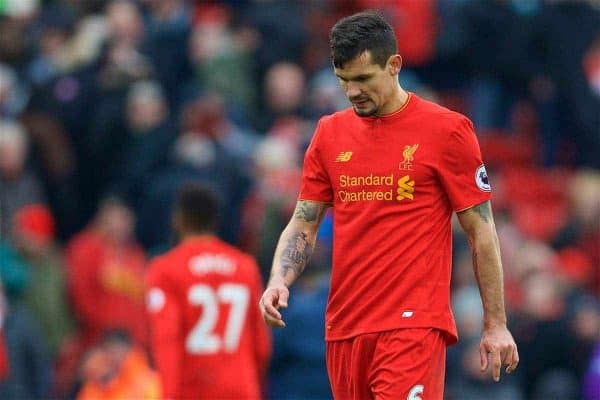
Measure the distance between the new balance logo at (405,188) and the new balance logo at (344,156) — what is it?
0.28m

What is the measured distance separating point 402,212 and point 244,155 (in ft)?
23.1

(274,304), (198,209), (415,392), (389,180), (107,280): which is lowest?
(107,280)

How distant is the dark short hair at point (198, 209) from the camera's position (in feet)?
32.1

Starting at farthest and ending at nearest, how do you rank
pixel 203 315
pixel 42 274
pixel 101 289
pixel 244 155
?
1. pixel 244 155
2. pixel 101 289
3. pixel 42 274
4. pixel 203 315

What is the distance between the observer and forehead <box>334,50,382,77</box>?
6.59 metres

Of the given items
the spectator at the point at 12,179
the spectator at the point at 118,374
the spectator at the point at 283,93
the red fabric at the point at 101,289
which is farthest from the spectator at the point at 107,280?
the spectator at the point at 283,93

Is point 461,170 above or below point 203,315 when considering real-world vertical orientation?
above

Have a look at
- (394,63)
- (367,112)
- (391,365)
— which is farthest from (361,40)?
(391,365)

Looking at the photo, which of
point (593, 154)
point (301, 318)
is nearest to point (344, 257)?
point (301, 318)

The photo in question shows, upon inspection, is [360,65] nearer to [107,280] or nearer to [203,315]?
[203,315]

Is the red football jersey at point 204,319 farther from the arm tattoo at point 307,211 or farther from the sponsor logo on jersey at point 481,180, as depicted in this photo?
the sponsor logo on jersey at point 481,180

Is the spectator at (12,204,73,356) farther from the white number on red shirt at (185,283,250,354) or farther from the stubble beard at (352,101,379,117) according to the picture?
the stubble beard at (352,101,379,117)

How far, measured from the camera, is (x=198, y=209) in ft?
32.2

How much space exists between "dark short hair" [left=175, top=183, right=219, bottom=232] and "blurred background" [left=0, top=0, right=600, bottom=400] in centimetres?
158
